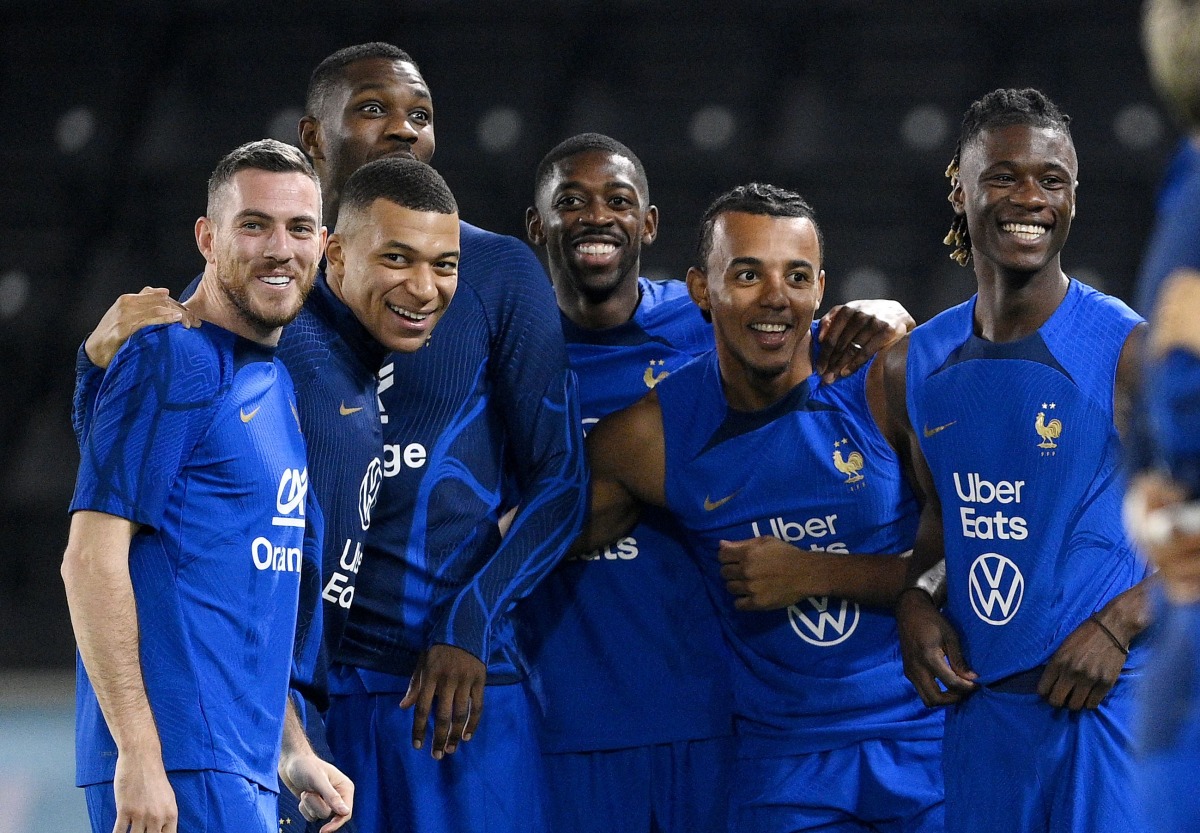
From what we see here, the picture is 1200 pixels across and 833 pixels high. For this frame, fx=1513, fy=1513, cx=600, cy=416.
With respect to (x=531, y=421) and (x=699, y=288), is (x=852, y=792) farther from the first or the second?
(x=699, y=288)

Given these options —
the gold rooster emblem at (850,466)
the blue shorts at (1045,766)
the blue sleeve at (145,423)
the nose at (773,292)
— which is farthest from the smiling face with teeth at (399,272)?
the blue shorts at (1045,766)

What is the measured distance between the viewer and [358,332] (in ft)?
9.77

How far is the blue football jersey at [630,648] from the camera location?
335 centimetres

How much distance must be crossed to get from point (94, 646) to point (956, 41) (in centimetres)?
715

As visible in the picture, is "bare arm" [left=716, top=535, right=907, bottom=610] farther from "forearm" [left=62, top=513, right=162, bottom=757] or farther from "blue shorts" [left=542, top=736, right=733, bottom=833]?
"forearm" [left=62, top=513, right=162, bottom=757]

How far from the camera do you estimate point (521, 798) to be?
10.2 ft

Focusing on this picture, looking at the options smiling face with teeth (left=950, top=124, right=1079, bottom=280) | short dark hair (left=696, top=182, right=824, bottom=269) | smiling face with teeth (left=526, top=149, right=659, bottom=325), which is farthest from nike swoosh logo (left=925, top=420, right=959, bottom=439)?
smiling face with teeth (left=526, top=149, right=659, bottom=325)

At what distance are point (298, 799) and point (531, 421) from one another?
2.99 feet

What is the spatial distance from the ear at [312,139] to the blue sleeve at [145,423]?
4.21 ft

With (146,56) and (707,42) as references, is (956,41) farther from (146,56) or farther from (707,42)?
(146,56)

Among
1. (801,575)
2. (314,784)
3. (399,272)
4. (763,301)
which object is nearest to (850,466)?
(801,575)

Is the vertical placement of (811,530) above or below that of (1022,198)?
below

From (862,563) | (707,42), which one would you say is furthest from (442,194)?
(707,42)

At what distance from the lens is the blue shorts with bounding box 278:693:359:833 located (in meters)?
2.70
